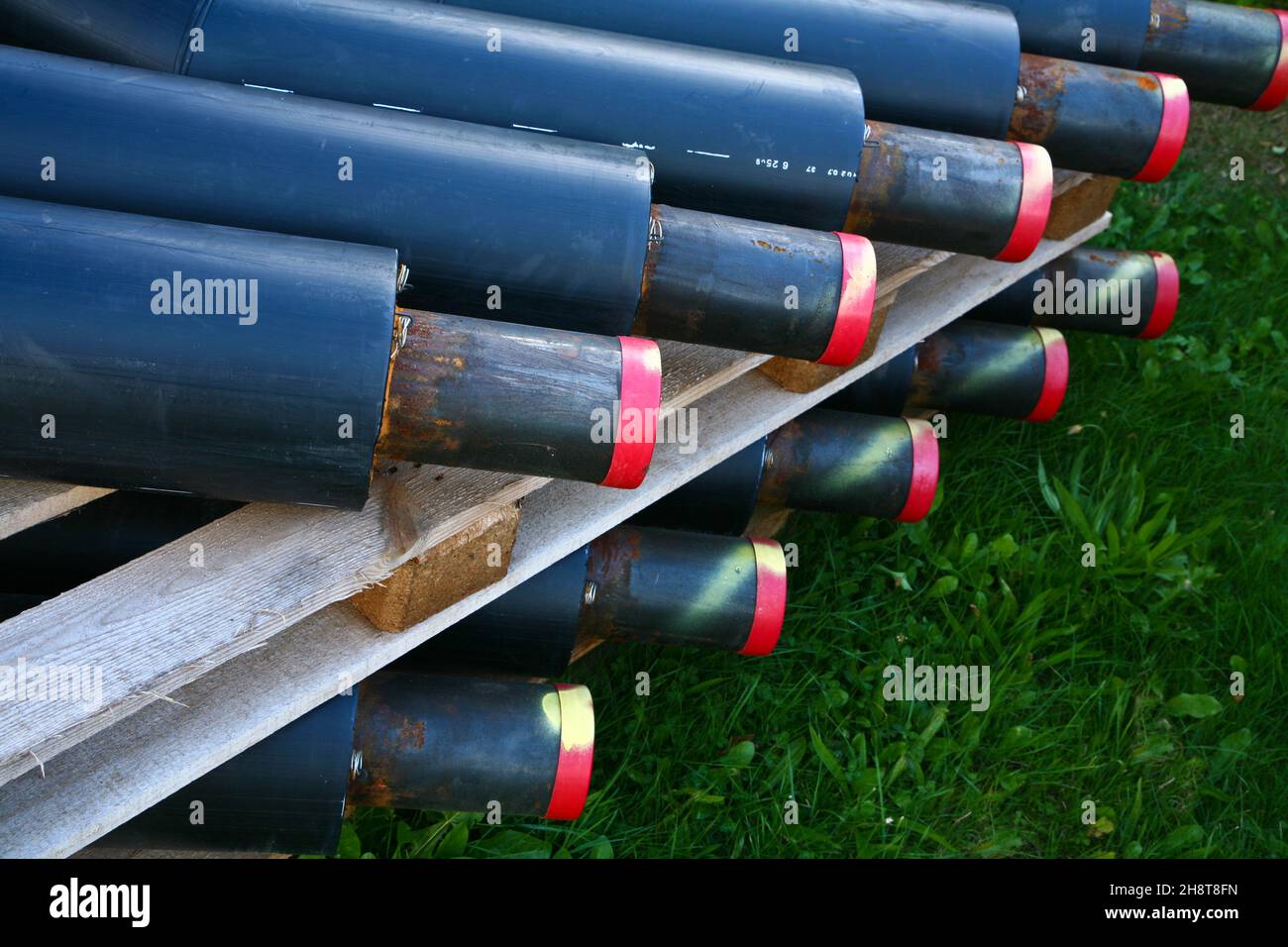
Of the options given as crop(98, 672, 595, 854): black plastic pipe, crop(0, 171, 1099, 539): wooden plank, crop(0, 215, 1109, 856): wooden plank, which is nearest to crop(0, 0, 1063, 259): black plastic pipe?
crop(0, 171, 1099, 539): wooden plank

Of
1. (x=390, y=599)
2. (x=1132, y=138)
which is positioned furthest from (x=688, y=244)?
(x=1132, y=138)

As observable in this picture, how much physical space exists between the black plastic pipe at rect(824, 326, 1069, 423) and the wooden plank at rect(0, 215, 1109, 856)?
97cm

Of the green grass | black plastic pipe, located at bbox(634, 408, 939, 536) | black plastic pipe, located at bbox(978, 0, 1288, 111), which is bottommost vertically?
the green grass

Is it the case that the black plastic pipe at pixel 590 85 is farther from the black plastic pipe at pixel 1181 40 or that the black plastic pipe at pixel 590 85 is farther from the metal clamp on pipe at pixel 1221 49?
the metal clamp on pipe at pixel 1221 49

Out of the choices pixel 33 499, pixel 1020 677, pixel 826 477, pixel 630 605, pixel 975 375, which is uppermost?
pixel 975 375

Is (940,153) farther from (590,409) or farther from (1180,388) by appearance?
(1180,388)

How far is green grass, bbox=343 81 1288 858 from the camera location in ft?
10.1

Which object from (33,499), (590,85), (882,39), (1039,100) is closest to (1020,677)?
(1039,100)

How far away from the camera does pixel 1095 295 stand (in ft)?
12.6

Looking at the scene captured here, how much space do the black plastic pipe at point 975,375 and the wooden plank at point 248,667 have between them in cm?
97

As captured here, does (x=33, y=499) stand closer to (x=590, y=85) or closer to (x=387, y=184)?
(x=387, y=184)

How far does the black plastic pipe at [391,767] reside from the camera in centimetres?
242

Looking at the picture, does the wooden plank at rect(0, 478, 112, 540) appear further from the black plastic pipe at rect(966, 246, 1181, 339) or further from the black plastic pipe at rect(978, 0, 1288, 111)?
the black plastic pipe at rect(966, 246, 1181, 339)

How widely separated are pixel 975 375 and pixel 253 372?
229cm
